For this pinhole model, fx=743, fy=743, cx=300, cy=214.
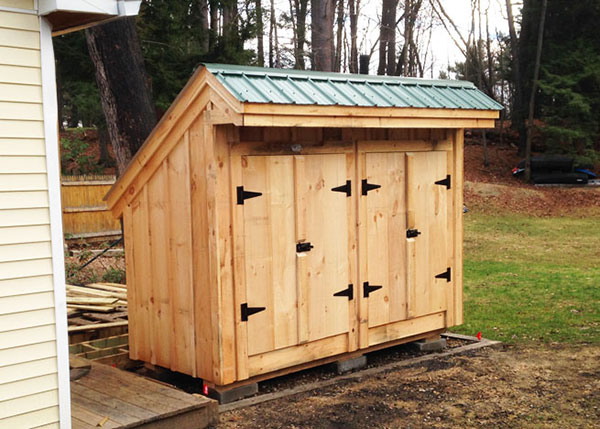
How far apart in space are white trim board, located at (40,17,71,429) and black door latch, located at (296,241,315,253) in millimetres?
2245

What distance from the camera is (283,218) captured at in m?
6.14

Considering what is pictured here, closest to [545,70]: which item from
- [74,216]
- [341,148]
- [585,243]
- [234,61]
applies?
[585,243]

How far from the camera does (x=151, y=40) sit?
15.1 meters

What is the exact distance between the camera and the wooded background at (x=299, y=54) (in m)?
10.5

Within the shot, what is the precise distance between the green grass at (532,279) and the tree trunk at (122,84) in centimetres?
517

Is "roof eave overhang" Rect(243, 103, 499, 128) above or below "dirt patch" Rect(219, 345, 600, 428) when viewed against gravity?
above

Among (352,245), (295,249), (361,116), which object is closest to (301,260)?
(295,249)

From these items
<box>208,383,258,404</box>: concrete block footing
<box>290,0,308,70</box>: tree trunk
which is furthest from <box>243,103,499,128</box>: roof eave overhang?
<box>290,0,308,70</box>: tree trunk

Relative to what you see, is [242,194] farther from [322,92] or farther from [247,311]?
[322,92]

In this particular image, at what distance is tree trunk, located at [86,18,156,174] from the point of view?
10.3 metres

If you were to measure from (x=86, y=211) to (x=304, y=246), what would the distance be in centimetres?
1120

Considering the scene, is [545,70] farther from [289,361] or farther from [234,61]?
[289,361]

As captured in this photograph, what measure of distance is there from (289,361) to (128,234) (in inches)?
70.6

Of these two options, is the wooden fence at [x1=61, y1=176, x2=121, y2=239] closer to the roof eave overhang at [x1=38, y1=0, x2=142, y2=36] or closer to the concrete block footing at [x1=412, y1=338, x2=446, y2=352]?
the concrete block footing at [x1=412, y1=338, x2=446, y2=352]
